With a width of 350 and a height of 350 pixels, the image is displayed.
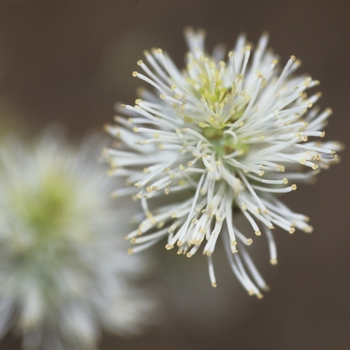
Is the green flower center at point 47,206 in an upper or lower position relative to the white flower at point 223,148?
upper

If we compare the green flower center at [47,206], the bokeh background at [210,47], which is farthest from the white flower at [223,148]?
the bokeh background at [210,47]

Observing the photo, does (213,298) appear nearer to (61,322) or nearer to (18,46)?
(61,322)

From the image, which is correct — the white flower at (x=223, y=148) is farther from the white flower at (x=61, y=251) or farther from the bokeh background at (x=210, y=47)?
the bokeh background at (x=210, y=47)

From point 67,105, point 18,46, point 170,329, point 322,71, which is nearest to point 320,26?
point 322,71

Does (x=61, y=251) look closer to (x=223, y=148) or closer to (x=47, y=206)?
(x=47, y=206)

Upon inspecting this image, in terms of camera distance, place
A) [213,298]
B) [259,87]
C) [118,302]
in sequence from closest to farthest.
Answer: [259,87] < [118,302] < [213,298]

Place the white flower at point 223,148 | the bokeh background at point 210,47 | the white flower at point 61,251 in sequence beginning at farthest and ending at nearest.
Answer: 1. the bokeh background at point 210,47
2. the white flower at point 61,251
3. the white flower at point 223,148
